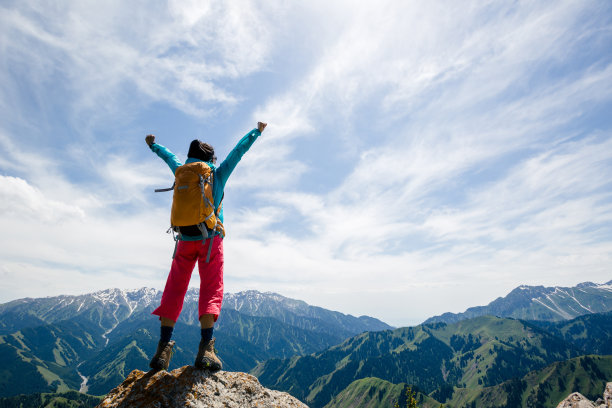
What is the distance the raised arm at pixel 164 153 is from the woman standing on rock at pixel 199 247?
0.83 m

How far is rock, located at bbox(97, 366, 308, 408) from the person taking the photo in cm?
518

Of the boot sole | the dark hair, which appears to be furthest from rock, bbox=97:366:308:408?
the dark hair

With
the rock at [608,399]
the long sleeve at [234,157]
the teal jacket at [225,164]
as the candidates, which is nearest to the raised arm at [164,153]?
the teal jacket at [225,164]

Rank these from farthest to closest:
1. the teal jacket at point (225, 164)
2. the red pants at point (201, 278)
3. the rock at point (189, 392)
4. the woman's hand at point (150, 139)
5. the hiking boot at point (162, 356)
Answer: the woman's hand at point (150, 139)
the teal jacket at point (225, 164)
the red pants at point (201, 278)
the hiking boot at point (162, 356)
the rock at point (189, 392)

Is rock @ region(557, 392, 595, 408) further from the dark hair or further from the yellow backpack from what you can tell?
the dark hair

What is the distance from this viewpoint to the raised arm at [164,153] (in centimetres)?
794

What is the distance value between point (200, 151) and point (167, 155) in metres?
1.48

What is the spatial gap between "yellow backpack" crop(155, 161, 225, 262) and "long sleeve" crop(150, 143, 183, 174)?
152cm

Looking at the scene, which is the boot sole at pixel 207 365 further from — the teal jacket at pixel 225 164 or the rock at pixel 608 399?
the rock at pixel 608 399

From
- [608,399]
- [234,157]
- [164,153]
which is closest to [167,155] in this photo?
[164,153]

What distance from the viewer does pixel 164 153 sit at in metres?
8.20

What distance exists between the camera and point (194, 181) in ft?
21.1

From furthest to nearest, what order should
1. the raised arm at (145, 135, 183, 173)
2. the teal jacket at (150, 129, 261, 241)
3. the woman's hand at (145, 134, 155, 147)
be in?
the woman's hand at (145, 134, 155, 147)
the raised arm at (145, 135, 183, 173)
the teal jacket at (150, 129, 261, 241)

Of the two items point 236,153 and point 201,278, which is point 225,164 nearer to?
point 236,153
